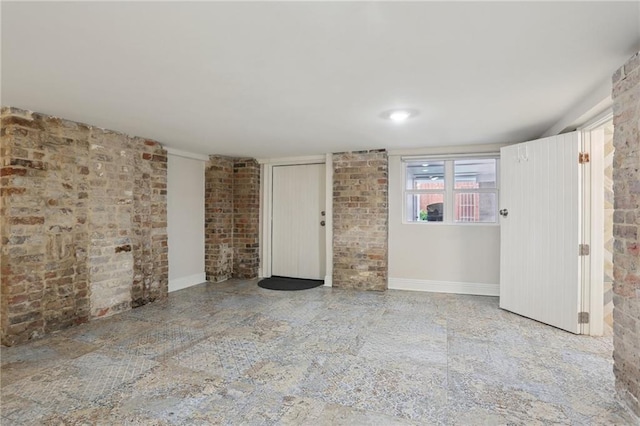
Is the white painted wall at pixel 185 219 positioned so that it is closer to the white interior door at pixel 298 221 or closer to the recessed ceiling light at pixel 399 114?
the white interior door at pixel 298 221

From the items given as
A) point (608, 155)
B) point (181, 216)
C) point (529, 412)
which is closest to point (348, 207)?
point (181, 216)

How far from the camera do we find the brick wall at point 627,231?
1.82 m

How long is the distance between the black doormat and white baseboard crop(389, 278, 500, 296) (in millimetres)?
1276

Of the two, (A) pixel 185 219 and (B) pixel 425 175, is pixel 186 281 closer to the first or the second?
(A) pixel 185 219

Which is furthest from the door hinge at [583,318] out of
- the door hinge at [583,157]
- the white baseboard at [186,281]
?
the white baseboard at [186,281]

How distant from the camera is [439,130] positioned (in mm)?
3750

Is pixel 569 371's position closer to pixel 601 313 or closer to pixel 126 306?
pixel 601 313

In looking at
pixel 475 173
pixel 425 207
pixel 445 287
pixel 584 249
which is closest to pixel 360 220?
pixel 425 207

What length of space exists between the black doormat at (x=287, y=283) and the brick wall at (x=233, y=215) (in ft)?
1.47

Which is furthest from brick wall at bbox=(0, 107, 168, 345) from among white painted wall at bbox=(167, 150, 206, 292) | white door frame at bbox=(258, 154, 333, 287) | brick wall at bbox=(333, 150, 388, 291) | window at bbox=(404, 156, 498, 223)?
window at bbox=(404, 156, 498, 223)

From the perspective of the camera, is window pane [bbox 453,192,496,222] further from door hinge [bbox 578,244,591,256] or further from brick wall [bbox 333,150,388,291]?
door hinge [bbox 578,244,591,256]

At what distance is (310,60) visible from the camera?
1.99 metres

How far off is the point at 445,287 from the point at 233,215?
12.4 ft

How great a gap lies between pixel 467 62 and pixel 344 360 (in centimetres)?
232
